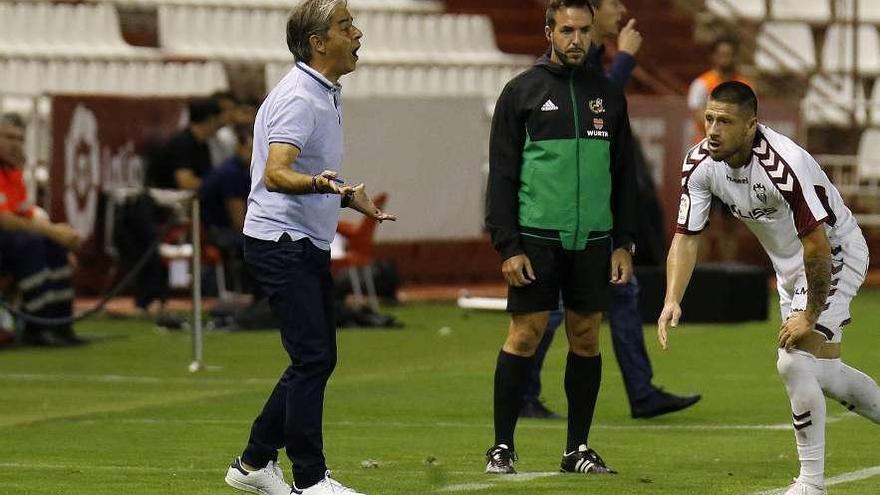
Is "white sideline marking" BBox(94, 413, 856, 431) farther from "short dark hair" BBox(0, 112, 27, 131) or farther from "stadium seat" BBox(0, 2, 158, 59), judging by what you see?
"stadium seat" BBox(0, 2, 158, 59)

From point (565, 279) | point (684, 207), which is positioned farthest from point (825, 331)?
point (565, 279)

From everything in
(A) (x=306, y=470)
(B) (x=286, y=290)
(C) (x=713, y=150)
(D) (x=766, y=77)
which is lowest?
(D) (x=766, y=77)

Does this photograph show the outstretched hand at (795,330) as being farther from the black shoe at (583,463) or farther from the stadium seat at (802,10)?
the stadium seat at (802,10)

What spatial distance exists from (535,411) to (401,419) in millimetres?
746

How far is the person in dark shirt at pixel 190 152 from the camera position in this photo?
18672 mm

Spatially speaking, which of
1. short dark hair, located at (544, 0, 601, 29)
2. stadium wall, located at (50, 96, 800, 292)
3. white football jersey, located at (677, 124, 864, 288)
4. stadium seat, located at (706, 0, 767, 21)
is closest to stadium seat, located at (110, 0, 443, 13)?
stadium wall, located at (50, 96, 800, 292)

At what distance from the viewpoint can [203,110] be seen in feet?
61.5

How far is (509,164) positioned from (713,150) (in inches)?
48.2

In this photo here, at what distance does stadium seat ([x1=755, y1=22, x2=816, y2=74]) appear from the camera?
101ft

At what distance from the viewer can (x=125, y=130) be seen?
20.2 meters

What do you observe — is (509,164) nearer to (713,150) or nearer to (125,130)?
(713,150)

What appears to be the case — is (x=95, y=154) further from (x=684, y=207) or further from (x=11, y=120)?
(x=684, y=207)

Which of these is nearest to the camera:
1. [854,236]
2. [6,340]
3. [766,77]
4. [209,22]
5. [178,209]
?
[854,236]

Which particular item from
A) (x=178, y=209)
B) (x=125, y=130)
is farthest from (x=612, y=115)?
(x=125, y=130)
